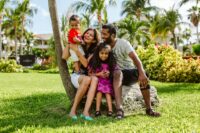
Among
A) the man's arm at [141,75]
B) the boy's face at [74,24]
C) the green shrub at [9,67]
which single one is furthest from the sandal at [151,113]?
the green shrub at [9,67]

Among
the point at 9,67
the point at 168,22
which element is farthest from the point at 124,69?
the point at 168,22

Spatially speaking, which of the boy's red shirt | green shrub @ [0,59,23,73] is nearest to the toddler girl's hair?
the boy's red shirt

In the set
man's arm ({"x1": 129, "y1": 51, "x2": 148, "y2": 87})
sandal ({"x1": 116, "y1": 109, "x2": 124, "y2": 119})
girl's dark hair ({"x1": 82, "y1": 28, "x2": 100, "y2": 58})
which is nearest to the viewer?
sandal ({"x1": 116, "y1": 109, "x2": 124, "y2": 119})

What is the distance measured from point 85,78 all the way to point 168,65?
11.5m

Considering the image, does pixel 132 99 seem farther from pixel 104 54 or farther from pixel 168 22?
pixel 168 22

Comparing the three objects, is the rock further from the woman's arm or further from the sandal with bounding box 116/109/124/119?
the woman's arm

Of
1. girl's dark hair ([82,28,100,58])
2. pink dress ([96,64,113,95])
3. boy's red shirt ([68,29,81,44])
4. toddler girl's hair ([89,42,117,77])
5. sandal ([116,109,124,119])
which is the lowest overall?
sandal ([116,109,124,119])

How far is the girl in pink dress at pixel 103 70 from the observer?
645 centimetres

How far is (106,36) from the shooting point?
6715 millimetres

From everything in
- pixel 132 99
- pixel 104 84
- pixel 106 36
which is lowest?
pixel 132 99

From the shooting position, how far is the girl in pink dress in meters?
6.45

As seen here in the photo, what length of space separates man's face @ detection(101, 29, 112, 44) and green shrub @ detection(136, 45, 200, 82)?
978cm

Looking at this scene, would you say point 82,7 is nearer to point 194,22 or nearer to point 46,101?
point 46,101

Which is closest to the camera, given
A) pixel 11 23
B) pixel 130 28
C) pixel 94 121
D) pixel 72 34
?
pixel 94 121
